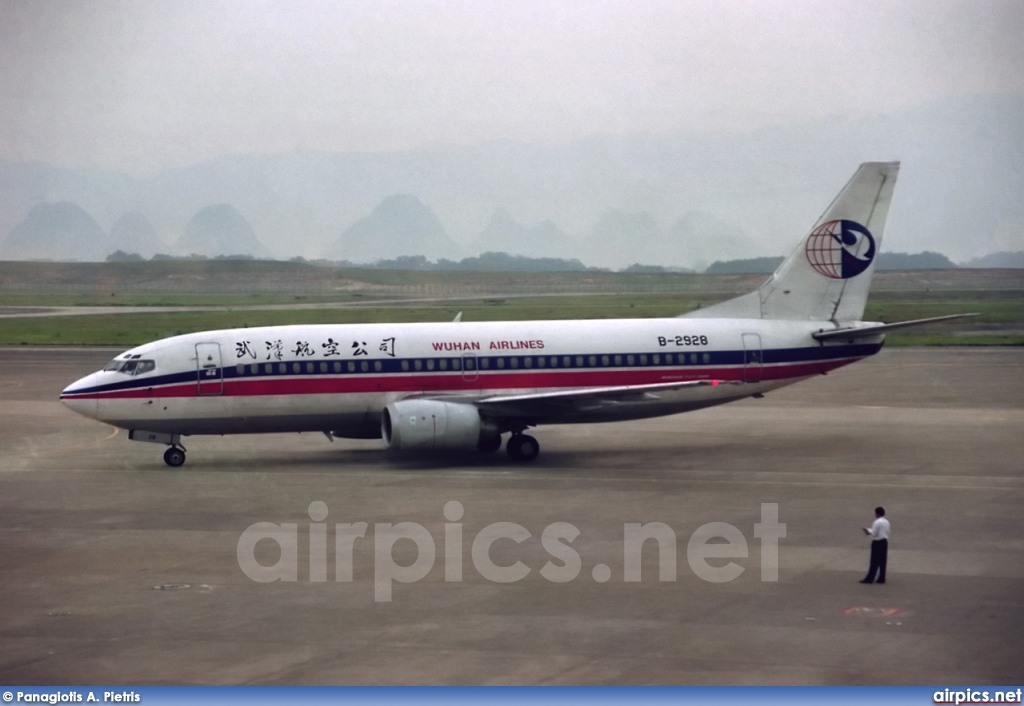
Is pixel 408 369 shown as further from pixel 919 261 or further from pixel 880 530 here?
pixel 919 261

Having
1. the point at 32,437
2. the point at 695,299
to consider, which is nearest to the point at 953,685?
the point at 32,437

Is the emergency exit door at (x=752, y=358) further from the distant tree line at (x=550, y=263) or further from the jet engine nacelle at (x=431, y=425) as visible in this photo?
the distant tree line at (x=550, y=263)

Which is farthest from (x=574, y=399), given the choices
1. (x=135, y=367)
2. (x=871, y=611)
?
(x=871, y=611)

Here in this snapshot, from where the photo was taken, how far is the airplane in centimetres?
3412

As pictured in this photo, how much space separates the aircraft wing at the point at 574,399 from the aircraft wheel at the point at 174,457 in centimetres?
867

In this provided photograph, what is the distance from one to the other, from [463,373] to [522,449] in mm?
2799

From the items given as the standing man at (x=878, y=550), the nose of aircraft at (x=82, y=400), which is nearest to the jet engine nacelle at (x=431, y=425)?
the nose of aircraft at (x=82, y=400)

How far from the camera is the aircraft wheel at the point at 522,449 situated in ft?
115

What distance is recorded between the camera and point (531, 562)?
74.0 feet

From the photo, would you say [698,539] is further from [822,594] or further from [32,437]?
[32,437]

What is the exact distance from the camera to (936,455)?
35188mm

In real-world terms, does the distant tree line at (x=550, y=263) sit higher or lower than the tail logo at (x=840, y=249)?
higher

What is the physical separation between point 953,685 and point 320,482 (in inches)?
779

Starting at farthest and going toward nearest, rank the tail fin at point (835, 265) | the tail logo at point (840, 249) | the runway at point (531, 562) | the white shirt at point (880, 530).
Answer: the tail logo at point (840, 249) → the tail fin at point (835, 265) → the white shirt at point (880, 530) → the runway at point (531, 562)
